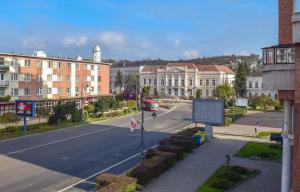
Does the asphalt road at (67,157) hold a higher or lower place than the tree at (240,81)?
lower

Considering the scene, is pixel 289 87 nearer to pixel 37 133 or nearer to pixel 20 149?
pixel 20 149

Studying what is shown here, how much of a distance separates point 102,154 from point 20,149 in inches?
289

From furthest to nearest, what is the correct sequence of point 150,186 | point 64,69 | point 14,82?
point 64,69 < point 14,82 < point 150,186

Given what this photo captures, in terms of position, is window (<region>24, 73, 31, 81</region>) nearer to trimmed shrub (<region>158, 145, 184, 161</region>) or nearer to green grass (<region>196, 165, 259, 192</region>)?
trimmed shrub (<region>158, 145, 184, 161</region>)

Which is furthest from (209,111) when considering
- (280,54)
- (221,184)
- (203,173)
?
(280,54)

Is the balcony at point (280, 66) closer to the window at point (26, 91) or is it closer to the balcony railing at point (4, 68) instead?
the balcony railing at point (4, 68)

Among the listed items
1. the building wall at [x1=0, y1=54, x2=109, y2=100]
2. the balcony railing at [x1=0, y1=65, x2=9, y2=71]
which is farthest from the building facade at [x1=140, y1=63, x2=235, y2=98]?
the balcony railing at [x1=0, y1=65, x2=9, y2=71]

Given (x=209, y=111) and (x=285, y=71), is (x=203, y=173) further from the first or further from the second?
(x=209, y=111)

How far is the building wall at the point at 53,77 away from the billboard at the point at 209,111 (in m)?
34.4

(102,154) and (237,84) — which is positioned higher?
(237,84)

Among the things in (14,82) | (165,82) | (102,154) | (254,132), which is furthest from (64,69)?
(165,82)

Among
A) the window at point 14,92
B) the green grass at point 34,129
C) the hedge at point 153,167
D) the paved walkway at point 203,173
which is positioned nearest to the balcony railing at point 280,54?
the paved walkway at point 203,173

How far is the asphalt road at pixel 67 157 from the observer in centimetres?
2245

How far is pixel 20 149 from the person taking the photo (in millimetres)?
32562
